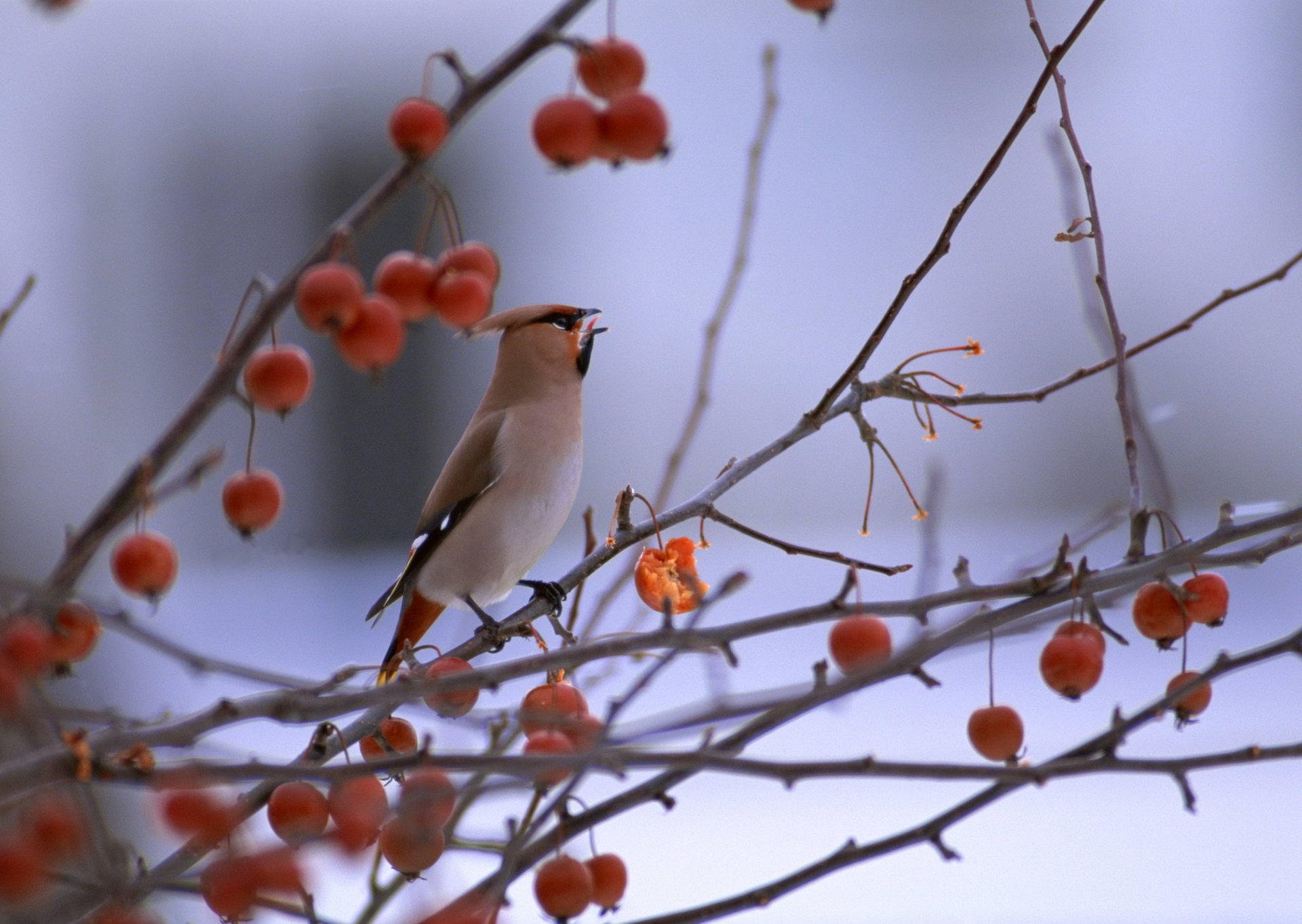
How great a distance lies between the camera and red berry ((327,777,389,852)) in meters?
0.72

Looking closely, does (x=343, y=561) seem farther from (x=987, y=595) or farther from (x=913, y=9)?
(x=987, y=595)

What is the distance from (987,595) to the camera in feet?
2.45

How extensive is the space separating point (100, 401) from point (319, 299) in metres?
3.58

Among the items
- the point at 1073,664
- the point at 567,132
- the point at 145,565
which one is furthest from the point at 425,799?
the point at 1073,664

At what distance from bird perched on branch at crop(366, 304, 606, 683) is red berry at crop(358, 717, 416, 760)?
0.58 meters

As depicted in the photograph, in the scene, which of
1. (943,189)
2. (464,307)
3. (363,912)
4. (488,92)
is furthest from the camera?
(943,189)

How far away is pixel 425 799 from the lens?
61 cm

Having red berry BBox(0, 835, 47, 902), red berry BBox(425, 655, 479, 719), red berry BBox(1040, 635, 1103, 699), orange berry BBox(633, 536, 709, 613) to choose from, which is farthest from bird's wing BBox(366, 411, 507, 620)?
red berry BBox(0, 835, 47, 902)

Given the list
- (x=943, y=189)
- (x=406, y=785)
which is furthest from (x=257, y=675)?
(x=943, y=189)

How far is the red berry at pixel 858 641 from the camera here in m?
0.85

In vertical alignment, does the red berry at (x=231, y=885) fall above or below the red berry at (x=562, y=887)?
below

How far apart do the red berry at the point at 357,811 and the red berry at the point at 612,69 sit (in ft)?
1.27

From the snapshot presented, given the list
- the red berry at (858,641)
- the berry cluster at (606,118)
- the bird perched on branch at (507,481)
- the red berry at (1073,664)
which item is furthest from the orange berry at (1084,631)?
the bird perched on branch at (507,481)

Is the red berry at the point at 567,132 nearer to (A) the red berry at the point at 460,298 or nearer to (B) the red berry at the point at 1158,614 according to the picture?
(A) the red berry at the point at 460,298
